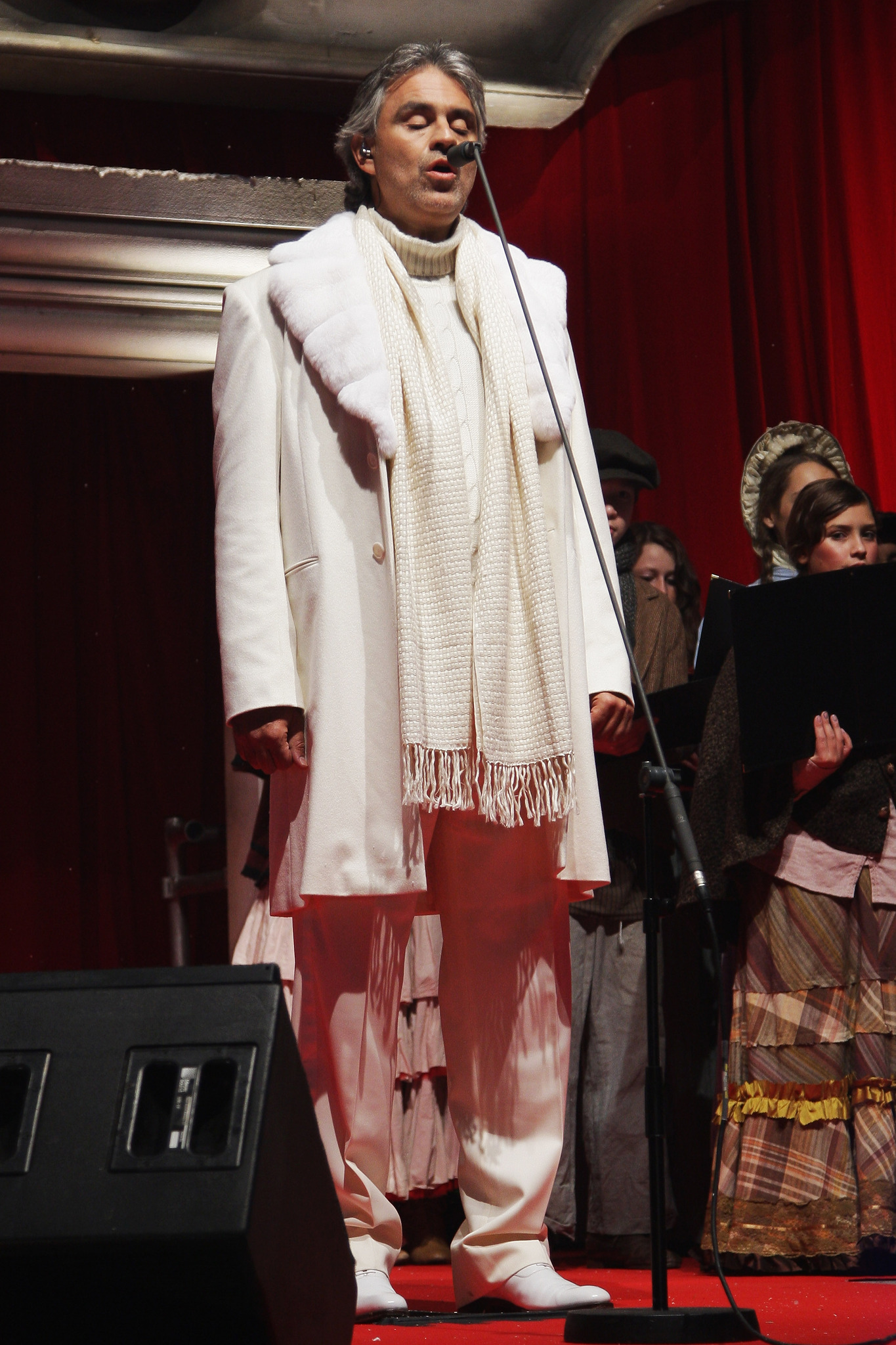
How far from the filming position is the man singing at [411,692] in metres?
2.00

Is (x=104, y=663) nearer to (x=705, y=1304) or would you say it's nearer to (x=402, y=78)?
(x=402, y=78)

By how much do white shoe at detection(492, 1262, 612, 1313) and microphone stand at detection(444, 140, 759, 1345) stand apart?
0.12 metres

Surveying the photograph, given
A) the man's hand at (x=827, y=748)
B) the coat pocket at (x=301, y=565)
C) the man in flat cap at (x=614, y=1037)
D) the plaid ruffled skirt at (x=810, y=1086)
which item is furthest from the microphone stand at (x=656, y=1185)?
the man in flat cap at (x=614, y=1037)

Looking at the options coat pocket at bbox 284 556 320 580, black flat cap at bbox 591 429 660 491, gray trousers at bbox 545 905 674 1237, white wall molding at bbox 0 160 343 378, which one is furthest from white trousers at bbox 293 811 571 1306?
white wall molding at bbox 0 160 343 378

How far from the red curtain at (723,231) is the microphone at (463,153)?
1982 mm

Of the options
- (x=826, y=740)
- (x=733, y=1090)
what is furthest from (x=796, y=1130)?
(x=826, y=740)

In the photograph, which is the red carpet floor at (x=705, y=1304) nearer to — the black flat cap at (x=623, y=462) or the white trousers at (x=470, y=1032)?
the white trousers at (x=470, y=1032)

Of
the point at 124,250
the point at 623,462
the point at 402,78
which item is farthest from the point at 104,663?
the point at 402,78

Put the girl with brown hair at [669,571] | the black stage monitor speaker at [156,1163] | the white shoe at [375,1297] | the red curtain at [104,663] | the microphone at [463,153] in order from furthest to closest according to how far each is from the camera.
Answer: the red curtain at [104,663]
the girl with brown hair at [669,571]
the microphone at [463,153]
the white shoe at [375,1297]
the black stage monitor speaker at [156,1163]

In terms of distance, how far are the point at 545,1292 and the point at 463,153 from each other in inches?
58.6

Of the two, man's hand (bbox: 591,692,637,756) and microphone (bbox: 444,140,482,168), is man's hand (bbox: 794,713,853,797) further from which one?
microphone (bbox: 444,140,482,168)

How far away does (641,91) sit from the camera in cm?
417

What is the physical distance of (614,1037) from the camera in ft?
10.1

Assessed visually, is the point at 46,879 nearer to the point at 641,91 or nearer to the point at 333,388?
the point at 333,388
